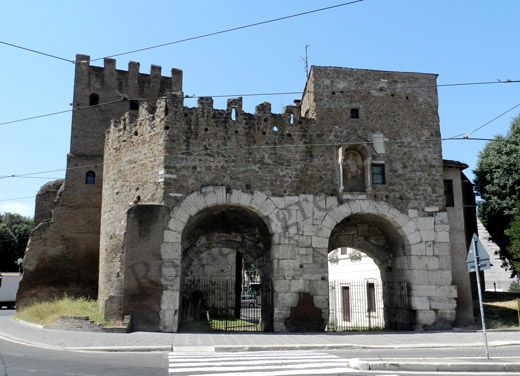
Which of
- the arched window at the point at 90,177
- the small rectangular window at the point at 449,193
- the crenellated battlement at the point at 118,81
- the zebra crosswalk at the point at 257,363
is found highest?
the crenellated battlement at the point at 118,81

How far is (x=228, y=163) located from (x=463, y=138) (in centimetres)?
703

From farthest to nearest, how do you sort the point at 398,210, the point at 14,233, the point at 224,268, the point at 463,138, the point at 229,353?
1. the point at 14,233
2. the point at 224,268
3. the point at 398,210
4. the point at 463,138
5. the point at 229,353

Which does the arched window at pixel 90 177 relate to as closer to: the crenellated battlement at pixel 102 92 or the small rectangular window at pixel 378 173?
the crenellated battlement at pixel 102 92

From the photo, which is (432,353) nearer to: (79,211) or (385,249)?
(385,249)

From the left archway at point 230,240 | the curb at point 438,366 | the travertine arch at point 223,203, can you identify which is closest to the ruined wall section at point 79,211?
the left archway at point 230,240

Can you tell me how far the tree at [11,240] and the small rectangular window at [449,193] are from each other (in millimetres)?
37512

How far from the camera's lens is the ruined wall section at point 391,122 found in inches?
625

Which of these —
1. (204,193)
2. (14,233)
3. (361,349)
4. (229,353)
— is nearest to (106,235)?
(204,193)

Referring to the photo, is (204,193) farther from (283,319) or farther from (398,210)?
(398,210)

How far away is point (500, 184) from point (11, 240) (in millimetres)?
39158

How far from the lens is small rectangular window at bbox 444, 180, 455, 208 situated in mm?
16875

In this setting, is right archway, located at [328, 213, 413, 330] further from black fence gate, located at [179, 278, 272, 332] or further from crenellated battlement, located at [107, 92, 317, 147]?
black fence gate, located at [179, 278, 272, 332]

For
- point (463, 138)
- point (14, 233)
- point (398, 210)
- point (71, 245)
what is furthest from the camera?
point (14, 233)

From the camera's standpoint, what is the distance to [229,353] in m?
9.98
